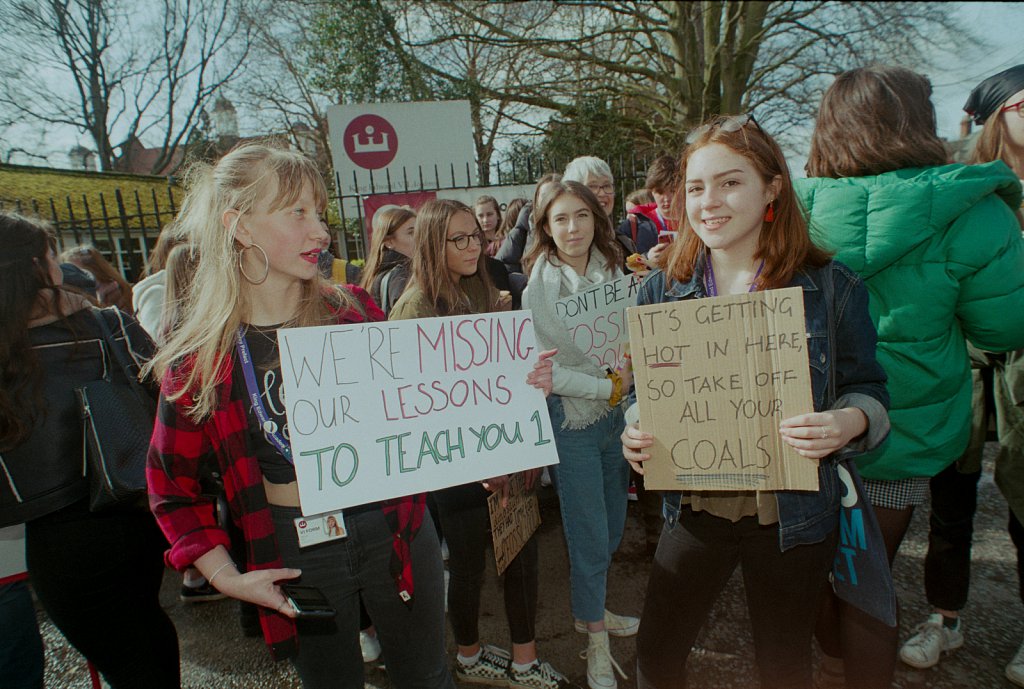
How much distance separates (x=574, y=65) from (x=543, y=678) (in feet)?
41.8

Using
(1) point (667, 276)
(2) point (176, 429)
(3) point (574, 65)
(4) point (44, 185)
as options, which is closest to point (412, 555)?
(2) point (176, 429)

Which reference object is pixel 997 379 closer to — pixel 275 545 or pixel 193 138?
pixel 275 545

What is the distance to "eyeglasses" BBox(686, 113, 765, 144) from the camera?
1587 mm

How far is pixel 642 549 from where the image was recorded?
344 centimetres

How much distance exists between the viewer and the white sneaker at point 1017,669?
2182 millimetres

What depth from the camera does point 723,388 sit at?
1.48 meters

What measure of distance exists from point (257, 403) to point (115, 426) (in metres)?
0.65

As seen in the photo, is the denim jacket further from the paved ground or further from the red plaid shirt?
the red plaid shirt

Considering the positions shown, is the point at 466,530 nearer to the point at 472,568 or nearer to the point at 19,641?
the point at 472,568

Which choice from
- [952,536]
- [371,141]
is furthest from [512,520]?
[371,141]

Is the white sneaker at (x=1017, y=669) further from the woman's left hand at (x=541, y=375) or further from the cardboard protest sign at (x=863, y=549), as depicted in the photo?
the woman's left hand at (x=541, y=375)

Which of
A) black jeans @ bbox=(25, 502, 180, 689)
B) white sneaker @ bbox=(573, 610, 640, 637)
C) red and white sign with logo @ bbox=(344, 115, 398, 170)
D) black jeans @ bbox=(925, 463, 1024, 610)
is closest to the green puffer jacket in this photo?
black jeans @ bbox=(925, 463, 1024, 610)

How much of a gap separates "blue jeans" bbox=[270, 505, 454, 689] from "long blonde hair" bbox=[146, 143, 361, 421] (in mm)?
426

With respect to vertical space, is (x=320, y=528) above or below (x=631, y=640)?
above
